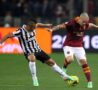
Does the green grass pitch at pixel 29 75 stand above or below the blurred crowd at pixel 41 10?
below

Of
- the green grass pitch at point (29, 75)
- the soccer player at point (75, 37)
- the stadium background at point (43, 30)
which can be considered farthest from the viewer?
the stadium background at point (43, 30)

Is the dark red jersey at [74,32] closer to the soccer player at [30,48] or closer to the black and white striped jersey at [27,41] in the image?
the soccer player at [30,48]

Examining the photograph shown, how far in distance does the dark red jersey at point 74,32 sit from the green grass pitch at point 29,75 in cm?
114

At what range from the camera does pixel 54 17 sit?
29406 millimetres

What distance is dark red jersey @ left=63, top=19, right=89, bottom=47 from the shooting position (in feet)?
52.9

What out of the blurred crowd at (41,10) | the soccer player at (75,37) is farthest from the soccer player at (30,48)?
the blurred crowd at (41,10)

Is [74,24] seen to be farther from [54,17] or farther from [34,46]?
[54,17]

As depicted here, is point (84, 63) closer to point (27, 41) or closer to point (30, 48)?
point (30, 48)

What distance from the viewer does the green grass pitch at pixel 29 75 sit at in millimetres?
15711

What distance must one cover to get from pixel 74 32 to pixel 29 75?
3.43 m

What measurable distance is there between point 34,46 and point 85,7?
1434 centimetres

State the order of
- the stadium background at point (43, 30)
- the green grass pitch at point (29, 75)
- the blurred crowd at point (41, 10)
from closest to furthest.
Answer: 1. the green grass pitch at point (29, 75)
2. the stadium background at point (43, 30)
3. the blurred crowd at point (41, 10)

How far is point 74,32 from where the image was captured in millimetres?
16219

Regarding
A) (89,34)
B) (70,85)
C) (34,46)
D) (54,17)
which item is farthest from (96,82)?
(54,17)
